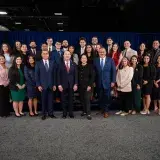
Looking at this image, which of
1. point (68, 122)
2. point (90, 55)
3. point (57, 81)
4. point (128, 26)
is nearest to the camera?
point (68, 122)

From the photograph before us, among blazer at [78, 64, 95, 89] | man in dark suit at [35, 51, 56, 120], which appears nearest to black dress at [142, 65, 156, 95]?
blazer at [78, 64, 95, 89]

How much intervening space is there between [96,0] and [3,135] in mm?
7713

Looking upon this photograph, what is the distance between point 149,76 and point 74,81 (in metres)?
1.82

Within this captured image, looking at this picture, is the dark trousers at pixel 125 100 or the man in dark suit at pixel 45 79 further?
the dark trousers at pixel 125 100

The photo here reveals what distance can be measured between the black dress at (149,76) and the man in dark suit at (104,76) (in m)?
0.86

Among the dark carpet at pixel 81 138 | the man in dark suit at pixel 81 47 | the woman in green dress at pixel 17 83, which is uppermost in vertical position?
the man in dark suit at pixel 81 47

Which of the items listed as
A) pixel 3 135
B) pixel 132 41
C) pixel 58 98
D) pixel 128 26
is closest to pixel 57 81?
pixel 58 98

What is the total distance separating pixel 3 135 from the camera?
14.5 feet

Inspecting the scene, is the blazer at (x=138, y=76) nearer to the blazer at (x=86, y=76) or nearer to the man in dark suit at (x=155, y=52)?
the man in dark suit at (x=155, y=52)

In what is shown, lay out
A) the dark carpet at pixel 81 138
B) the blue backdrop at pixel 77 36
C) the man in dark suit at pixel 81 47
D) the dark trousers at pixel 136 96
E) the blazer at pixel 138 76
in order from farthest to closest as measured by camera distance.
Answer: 1. the blue backdrop at pixel 77 36
2. the man in dark suit at pixel 81 47
3. the dark trousers at pixel 136 96
4. the blazer at pixel 138 76
5. the dark carpet at pixel 81 138

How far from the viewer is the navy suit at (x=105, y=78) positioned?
580 cm

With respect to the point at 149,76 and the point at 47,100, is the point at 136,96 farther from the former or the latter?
the point at 47,100

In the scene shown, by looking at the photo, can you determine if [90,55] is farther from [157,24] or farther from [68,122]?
[157,24]

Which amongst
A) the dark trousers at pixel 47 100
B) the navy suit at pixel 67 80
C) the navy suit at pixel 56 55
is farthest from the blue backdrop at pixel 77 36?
the dark trousers at pixel 47 100
